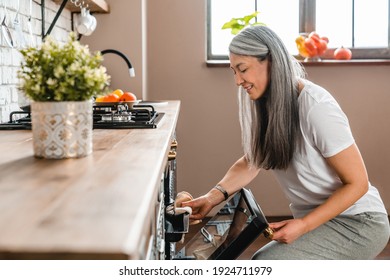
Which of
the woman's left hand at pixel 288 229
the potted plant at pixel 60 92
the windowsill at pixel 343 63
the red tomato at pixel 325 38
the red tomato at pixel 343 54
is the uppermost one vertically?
the red tomato at pixel 325 38

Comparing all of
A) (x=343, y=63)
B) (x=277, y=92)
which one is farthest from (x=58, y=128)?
(x=343, y=63)

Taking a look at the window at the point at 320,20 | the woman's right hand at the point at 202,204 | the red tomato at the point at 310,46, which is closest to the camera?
the woman's right hand at the point at 202,204

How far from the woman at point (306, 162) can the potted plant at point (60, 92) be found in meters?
0.75

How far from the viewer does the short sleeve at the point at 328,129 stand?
1.74 meters

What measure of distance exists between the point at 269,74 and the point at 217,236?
53 centimetres

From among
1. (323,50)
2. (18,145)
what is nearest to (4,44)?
(18,145)

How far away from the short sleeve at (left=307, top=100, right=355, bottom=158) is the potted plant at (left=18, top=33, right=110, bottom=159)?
2.57ft

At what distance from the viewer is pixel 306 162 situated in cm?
186

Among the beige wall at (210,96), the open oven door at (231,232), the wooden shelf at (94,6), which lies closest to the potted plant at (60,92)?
the open oven door at (231,232)

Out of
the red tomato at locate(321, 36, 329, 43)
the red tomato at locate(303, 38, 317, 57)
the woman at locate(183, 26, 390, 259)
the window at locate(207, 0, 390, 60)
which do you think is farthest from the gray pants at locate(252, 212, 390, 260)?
the window at locate(207, 0, 390, 60)

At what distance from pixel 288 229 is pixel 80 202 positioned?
1031 millimetres

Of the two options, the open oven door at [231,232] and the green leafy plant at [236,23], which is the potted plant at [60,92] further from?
the green leafy plant at [236,23]
